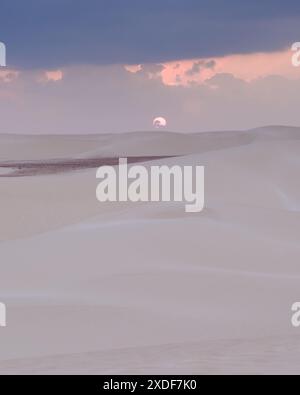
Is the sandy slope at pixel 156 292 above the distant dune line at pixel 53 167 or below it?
below

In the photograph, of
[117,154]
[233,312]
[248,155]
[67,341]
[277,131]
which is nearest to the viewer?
[67,341]

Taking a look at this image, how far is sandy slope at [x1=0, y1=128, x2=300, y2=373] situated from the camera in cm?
591

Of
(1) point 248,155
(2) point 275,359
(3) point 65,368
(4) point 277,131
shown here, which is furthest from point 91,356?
(4) point 277,131

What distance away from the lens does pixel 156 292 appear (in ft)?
25.7

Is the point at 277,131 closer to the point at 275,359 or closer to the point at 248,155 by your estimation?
the point at 248,155

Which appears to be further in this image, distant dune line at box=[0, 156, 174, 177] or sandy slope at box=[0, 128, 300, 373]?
distant dune line at box=[0, 156, 174, 177]

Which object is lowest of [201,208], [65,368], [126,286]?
[65,368]

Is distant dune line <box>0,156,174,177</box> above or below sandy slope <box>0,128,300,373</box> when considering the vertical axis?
above

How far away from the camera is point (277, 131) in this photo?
33844 mm

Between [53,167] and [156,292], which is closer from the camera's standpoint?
[156,292]

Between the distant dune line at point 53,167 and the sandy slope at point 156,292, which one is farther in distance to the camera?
the distant dune line at point 53,167

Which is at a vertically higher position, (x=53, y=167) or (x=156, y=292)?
(x=53, y=167)

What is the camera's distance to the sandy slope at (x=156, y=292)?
591 cm

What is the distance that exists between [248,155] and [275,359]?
14.8 m
